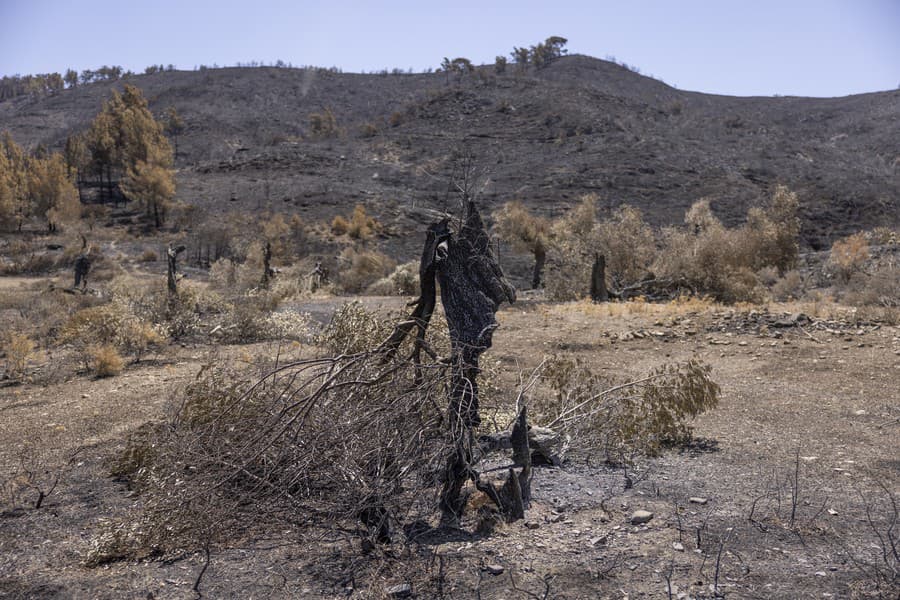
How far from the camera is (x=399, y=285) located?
2048 cm

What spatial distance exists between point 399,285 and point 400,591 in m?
17.1

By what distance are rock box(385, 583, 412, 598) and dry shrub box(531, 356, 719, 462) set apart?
8.14 ft

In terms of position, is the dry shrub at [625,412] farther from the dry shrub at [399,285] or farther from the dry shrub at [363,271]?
the dry shrub at [363,271]

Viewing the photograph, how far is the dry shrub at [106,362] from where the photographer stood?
977cm

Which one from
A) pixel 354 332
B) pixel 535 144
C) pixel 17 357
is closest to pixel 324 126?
pixel 535 144

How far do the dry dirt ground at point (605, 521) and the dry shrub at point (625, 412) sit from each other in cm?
22

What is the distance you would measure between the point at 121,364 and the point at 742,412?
27.8 ft

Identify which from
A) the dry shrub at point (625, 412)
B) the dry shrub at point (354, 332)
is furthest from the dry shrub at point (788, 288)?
the dry shrub at point (354, 332)

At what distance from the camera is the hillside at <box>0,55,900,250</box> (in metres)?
39.2

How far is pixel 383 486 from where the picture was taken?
4008 millimetres

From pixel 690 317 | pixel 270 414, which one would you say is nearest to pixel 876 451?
pixel 270 414

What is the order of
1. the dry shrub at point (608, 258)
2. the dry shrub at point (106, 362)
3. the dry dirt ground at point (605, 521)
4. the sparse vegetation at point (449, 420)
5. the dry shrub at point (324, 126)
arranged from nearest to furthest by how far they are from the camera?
the dry dirt ground at point (605, 521)
the sparse vegetation at point (449, 420)
the dry shrub at point (106, 362)
the dry shrub at point (608, 258)
the dry shrub at point (324, 126)

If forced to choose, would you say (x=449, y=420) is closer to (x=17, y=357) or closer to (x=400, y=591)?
(x=400, y=591)

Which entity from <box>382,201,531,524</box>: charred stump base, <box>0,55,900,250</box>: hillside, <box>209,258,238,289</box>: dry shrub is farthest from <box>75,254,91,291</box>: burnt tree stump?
<box>382,201,531,524</box>: charred stump base
